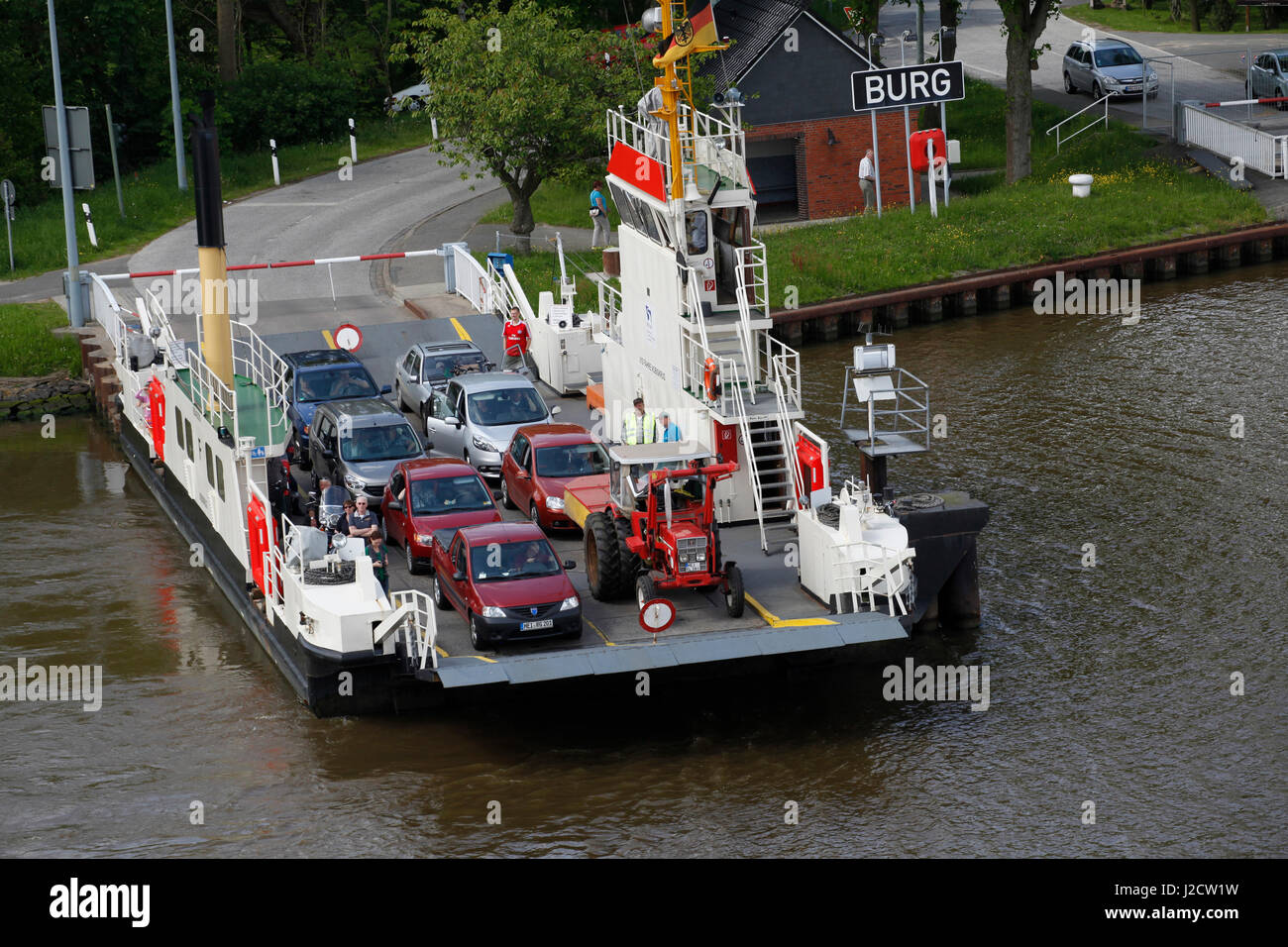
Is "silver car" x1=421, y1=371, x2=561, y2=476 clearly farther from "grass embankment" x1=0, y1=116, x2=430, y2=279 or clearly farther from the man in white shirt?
the man in white shirt

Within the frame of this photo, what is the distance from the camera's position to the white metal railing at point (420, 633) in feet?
70.3

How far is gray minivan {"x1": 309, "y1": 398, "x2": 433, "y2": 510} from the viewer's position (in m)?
28.6

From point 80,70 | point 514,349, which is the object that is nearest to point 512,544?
point 514,349

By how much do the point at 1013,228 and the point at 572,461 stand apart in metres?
24.1

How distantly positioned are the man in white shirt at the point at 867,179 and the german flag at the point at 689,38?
80.5ft

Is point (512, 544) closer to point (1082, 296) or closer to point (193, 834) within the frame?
point (193, 834)

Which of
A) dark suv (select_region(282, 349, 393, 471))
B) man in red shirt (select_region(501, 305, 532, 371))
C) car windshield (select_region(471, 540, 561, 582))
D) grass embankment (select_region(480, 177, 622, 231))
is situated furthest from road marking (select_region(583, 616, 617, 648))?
grass embankment (select_region(480, 177, 622, 231))

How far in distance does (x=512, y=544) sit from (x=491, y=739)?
8.55ft

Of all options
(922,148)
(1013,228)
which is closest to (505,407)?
(1013,228)

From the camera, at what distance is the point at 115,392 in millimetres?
39031

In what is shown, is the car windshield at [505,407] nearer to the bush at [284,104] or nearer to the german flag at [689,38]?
the german flag at [689,38]

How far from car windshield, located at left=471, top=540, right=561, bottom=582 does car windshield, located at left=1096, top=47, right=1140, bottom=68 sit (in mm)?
42883

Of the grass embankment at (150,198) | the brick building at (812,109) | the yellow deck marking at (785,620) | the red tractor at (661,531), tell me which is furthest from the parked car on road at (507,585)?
the brick building at (812,109)

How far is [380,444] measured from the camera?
29.4m
